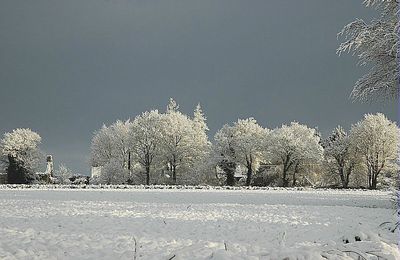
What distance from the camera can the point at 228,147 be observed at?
2559 inches

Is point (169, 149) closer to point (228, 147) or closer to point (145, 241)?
point (228, 147)

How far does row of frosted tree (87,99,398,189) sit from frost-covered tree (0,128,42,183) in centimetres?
1246

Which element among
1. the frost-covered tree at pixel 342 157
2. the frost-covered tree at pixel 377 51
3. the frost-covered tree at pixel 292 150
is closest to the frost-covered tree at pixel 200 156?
the frost-covered tree at pixel 292 150

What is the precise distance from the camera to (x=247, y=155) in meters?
64.0

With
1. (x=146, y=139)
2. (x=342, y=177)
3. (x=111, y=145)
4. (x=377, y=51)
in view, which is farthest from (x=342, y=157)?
(x=377, y=51)

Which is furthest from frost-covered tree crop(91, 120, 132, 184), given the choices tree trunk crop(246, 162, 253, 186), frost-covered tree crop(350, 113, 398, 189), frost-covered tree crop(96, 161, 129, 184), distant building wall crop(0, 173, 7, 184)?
frost-covered tree crop(350, 113, 398, 189)

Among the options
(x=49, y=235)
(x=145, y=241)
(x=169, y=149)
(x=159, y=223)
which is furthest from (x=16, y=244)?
(x=169, y=149)

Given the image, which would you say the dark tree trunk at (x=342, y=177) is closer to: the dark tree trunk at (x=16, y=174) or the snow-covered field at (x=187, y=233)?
the snow-covered field at (x=187, y=233)

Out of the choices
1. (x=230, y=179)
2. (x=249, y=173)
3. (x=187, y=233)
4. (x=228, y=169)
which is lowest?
(x=187, y=233)

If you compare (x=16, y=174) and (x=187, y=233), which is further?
(x=16, y=174)

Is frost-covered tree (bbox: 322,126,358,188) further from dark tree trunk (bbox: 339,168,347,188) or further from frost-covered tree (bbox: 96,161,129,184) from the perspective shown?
frost-covered tree (bbox: 96,161,129,184)

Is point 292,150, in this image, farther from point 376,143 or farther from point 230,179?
point 376,143

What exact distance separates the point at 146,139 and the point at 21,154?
2209cm

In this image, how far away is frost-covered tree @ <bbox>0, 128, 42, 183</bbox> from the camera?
65875 mm
